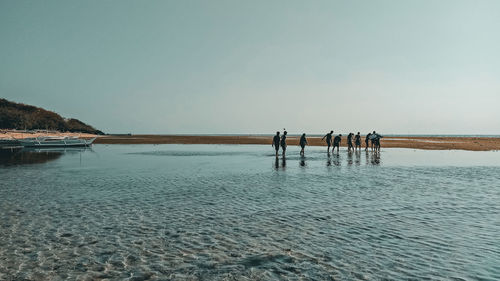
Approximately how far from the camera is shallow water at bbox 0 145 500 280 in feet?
20.4

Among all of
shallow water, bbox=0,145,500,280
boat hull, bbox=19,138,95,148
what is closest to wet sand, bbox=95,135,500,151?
boat hull, bbox=19,138,95,148

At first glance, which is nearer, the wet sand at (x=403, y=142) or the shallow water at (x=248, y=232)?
the shallow water at (x=248, y=232)

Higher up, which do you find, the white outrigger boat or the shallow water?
the white outrigger boat

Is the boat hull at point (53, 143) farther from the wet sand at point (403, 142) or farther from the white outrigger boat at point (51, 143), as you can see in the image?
the wet sand at point (403, 142)

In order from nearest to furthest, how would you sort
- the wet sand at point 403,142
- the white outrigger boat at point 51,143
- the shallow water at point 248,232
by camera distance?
the shallow water at point 248,232 < the white outrigger boat at point 51,143 < the wet sand at point 403,142

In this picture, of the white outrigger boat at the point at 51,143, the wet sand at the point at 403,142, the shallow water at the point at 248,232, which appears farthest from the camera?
the wet sand at the point at 403,142

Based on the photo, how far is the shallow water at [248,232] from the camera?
6203mm

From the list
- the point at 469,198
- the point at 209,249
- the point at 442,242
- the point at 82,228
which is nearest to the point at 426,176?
the point at 469,198

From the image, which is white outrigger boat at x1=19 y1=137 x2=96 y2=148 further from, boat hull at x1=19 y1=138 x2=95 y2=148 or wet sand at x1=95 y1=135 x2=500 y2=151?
wet sand at x1=95 y1=135 x2=500 y2=151

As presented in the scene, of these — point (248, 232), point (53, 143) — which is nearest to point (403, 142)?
point (53, 143)

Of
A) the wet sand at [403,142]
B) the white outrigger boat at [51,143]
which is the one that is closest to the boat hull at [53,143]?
the white outrigger boat at [51,143]

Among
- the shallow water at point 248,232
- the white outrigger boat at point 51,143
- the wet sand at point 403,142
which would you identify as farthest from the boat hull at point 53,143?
the shallow water at point 248,232

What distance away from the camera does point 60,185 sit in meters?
16.0

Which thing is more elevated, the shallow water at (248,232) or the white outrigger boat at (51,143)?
the white outrigger boat at (51,143)
